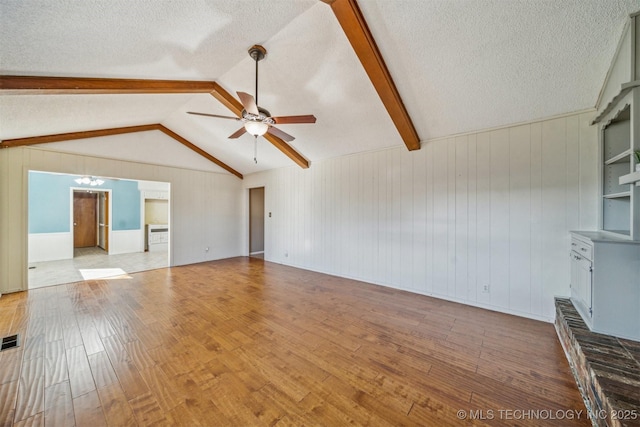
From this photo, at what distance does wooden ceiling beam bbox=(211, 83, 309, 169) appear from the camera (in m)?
3.60

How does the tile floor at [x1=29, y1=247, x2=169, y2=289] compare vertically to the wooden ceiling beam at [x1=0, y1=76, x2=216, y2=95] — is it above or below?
below

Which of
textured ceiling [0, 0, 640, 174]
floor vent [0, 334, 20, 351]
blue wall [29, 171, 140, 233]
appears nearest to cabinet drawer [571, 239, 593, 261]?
textured ceiling [0, 0, 640, 174]

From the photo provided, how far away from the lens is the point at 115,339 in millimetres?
2451

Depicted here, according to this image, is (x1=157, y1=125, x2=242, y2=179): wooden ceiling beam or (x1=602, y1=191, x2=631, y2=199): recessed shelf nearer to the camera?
(x1=602, y1=191, x2=631, y2=199): recessed shelf

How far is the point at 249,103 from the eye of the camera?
240 centimetres

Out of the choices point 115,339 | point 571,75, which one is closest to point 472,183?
point 571,75

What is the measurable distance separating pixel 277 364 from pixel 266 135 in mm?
3949

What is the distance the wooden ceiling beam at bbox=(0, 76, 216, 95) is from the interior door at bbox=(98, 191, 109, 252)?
6.83 meters

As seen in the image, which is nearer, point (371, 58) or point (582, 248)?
point (582, 248)

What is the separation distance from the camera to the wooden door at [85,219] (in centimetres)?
839

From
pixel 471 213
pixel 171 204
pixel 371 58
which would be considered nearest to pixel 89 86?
pixel 371 58

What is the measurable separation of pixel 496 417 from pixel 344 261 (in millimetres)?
3467

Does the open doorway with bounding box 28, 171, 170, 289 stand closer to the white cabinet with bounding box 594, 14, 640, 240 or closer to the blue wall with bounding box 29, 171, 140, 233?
the blue wall with bounding box 29, 171, 140, 233

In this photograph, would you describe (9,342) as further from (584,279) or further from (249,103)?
(584,279)
